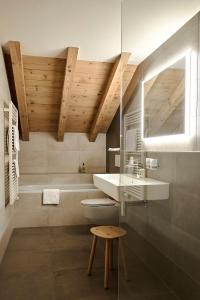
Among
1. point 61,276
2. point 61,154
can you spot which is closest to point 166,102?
point 61,276

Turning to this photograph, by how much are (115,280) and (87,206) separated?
1.10 meters

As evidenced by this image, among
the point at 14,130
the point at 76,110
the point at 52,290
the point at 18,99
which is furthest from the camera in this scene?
the point at 76,110

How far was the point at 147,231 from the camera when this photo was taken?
2.26 m

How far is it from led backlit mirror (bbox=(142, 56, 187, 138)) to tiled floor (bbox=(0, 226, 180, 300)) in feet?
3.95

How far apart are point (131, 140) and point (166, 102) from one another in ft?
1.64

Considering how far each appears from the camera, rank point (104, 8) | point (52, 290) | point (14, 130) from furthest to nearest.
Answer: point (14, 130), point (104, 8), point (52, 290)

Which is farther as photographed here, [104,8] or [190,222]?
[104,8]

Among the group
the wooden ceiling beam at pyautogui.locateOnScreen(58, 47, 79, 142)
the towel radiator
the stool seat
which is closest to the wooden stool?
the stool seat

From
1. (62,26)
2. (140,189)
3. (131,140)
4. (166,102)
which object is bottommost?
(140,189)

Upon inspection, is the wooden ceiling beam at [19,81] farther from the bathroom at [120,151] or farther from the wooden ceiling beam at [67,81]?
the wooden ceiling beam at [67,81]

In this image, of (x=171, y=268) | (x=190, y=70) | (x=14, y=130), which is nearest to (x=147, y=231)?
(x=171, y=268)

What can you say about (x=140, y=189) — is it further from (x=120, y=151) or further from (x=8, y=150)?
(x=8, y=150)

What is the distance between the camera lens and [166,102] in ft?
7.04

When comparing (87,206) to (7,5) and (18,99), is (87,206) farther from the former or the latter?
(7,5)
